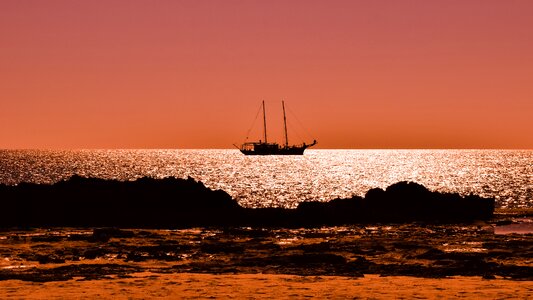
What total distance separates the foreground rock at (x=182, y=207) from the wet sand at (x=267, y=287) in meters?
21.4

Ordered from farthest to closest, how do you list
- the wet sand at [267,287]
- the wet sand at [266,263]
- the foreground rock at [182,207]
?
the foreground rock at [182,207] → the wet sand at [266,263] → the wet sand at [267,287]

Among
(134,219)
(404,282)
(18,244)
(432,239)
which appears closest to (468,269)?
(404,282)

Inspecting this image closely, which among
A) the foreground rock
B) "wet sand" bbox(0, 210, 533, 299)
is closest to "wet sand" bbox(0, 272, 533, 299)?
"wet sand" bbox(0, 210, 533, 299)

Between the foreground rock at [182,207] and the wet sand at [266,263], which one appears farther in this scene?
the foreground rock at [182,207]

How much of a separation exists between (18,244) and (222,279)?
43.3 feet

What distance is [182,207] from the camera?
49344mm

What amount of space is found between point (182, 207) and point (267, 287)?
2938 centimetres

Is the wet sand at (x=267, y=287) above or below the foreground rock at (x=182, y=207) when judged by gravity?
below

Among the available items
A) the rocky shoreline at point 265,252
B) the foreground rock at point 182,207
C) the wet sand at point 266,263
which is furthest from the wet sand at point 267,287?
the foreground rock at point 182,207

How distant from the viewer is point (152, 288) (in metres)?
20.2

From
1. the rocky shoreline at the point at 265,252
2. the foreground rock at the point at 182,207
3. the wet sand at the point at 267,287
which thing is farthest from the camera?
the foreground rock at the point at 182,207

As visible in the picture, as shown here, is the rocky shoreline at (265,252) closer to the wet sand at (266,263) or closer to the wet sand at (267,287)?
the wet sand at (266,263)

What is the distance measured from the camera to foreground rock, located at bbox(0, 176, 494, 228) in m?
44.7

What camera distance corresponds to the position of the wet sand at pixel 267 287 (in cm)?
1911
